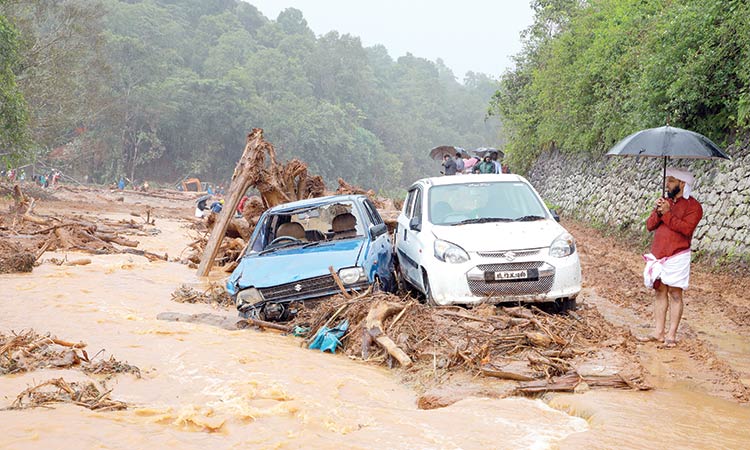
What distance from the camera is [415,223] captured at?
351 inches

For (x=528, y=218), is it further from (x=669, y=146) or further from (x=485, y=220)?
(x=669, y=146)

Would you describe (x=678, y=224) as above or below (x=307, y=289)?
above

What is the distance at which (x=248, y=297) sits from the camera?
26.3ft

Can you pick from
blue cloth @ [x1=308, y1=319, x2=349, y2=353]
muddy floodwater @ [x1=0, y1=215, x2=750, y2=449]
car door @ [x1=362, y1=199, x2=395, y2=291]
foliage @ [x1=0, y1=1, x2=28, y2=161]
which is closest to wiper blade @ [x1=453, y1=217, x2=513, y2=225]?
car door @ [x1=362, y1=199, x2=395, y2=291]

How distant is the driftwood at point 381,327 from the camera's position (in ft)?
21.3

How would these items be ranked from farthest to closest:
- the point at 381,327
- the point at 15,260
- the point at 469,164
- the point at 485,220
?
the point at 469,164 < the point at 15,260 < the point at 485,220 < the point at 381,327

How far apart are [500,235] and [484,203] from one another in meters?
1.13

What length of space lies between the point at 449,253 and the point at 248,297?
2.37 meters

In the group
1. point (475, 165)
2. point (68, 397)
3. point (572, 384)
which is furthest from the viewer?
point (475, 165)

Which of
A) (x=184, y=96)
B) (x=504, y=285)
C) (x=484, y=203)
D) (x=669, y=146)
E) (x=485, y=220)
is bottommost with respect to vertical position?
(x=504, y=285)

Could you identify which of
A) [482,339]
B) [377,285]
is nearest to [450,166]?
[377,285]

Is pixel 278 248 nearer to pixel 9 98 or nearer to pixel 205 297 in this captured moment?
pixel 205 297

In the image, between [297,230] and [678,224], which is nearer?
[678,224]

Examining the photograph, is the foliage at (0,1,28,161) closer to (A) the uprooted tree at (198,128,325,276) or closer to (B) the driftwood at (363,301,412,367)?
(A) the uprooted tree at (198,128,325,276)
